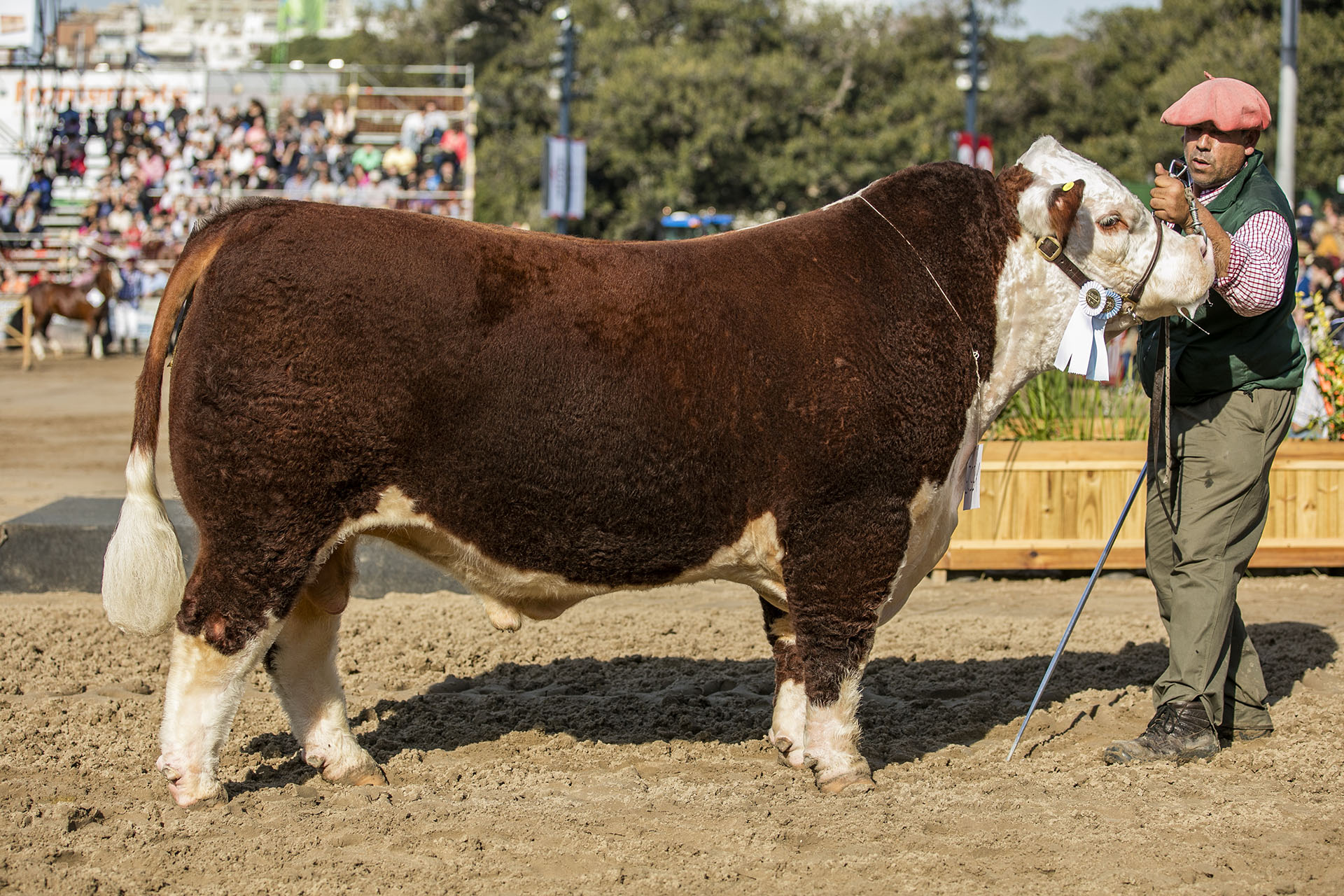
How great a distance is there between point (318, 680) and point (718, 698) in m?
1.60

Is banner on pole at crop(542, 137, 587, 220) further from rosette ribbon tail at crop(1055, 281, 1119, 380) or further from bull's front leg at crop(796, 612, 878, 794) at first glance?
bull's front leg at crop(796, 612, 878, 794)

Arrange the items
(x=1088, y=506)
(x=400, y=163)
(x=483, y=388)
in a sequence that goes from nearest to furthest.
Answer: (x=483, y=388) → (x=1088, y=506) → (x=400, y=163)

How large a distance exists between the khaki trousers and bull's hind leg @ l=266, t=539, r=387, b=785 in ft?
8.55

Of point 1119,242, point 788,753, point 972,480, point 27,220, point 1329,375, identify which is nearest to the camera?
point 1119,242

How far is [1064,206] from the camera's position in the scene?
3.51 meters

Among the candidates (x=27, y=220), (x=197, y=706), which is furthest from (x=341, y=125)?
(x=197, y=706)

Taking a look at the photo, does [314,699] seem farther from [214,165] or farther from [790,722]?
[214,165]

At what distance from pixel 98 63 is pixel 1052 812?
33114mm

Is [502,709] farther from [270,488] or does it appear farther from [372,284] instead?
[372,284]

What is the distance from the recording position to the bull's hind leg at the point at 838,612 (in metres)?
3.51

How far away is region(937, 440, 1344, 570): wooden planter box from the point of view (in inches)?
268

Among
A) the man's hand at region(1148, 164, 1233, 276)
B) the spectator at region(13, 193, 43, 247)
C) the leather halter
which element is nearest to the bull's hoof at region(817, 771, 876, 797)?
the leather halter

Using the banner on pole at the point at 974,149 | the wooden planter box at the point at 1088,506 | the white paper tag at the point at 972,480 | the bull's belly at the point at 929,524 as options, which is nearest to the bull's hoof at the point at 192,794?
the bull's belly at the point at 929,524

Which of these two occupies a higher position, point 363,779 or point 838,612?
point 838,612
